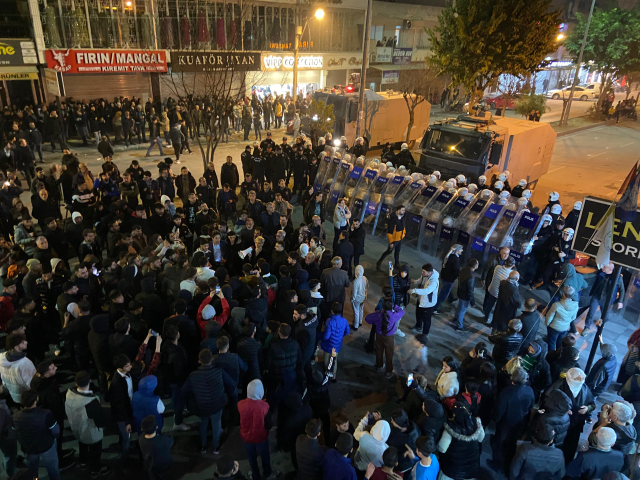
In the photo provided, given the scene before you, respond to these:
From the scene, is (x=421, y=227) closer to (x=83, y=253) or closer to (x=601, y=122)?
(x=83, y=253)

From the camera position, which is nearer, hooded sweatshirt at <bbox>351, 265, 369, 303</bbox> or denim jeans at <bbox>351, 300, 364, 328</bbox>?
hooded sweatshirt at <bbox>351, 265, 369, 303</bbox>

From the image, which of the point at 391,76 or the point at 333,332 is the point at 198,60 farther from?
the point at 333,332

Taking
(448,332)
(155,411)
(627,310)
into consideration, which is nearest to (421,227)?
(448,332)

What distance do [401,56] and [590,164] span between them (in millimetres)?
20315

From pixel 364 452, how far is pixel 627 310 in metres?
7.39

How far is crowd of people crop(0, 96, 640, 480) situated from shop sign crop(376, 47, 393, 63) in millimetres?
29352

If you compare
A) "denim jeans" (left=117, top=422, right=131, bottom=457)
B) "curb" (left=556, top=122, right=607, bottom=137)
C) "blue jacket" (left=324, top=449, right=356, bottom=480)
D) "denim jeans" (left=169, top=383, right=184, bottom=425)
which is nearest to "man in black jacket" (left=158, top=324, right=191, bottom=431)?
"denim jeans" (left=169, top=383, right=184, bottom=425)

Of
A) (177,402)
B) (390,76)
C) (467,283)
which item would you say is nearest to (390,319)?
(467,283)

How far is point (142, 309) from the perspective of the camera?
605 cm

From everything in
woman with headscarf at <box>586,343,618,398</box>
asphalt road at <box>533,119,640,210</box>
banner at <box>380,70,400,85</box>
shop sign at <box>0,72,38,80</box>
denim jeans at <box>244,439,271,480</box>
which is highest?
shop sign at <box>0,72,38,80</box>

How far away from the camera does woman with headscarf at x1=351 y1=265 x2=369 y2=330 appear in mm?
7310

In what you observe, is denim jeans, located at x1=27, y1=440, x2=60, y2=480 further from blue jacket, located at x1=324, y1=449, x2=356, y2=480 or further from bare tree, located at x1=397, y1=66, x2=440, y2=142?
bare tree, located at x1=397, y1=66, x2=440, y2=142

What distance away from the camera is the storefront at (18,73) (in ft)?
61.1

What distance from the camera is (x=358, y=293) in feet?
24.5
